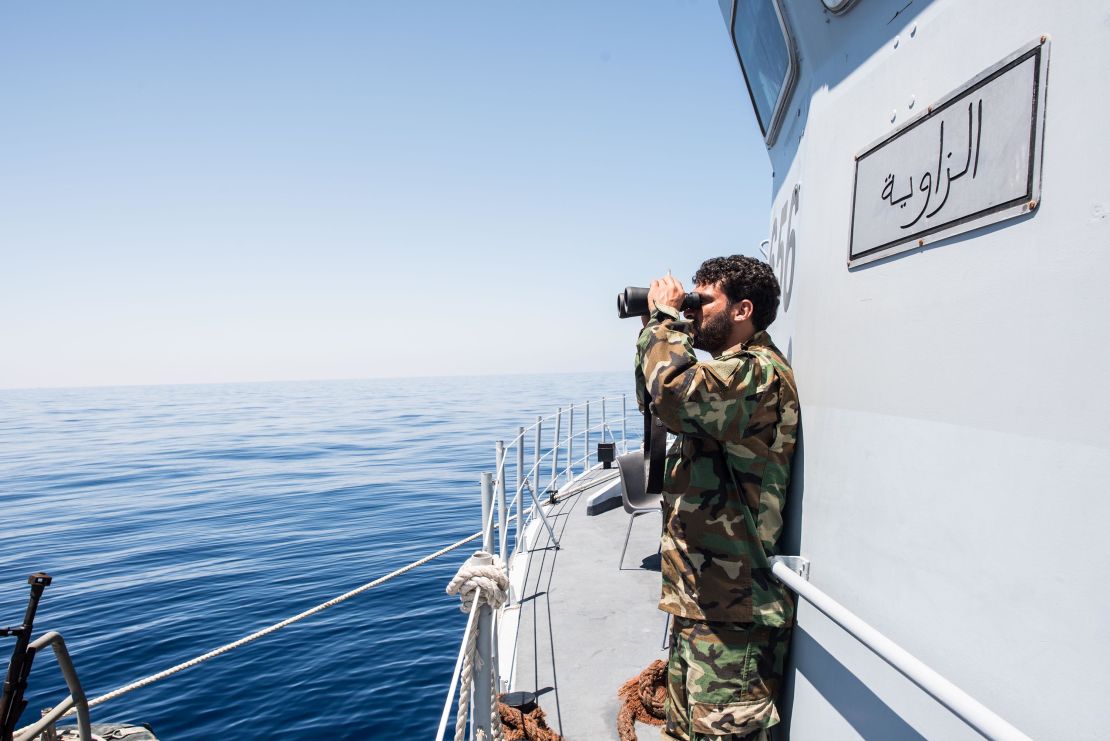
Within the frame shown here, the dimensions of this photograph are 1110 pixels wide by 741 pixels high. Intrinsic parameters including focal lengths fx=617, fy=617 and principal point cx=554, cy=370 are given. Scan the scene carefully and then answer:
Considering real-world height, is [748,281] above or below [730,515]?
above

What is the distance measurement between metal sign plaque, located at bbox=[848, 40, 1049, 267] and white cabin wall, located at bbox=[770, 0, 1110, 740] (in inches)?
0.9

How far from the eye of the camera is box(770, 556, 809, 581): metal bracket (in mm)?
1546

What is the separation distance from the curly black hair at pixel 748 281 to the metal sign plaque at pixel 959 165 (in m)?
0.41

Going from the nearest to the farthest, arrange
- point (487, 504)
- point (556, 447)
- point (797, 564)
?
point (797, 564)
point (487, 504)
point (556, 447)

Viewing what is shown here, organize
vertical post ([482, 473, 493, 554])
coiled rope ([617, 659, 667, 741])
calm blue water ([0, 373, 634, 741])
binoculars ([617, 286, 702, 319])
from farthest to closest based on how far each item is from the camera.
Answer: calm blue water ([0, 373, 634, 741]) < vertical post ([482, 473, 493, 554]) < coiled rope ([617, 659, 667, 741]) < binoculars ([617, 286, 702, 319])

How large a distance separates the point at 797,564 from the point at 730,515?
20 centimetres

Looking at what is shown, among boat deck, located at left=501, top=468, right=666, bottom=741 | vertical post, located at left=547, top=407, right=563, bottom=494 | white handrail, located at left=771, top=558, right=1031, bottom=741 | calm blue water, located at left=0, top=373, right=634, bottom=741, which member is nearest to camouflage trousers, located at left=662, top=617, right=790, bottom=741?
white handrail, located at left=771, top=558, right=1031, bottom=741

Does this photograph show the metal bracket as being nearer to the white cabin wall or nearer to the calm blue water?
the white cabin wall

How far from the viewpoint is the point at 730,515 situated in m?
1.63

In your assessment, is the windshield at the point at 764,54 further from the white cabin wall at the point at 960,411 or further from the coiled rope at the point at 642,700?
the coiled rope at the point at 642,700

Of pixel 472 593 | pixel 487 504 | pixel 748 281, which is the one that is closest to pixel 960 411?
pixel 748 281

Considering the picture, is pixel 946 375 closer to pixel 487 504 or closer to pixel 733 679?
pixel 733 679

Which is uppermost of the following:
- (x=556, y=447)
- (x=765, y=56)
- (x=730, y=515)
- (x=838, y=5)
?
(x=765, y=56)

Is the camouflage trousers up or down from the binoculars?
down
